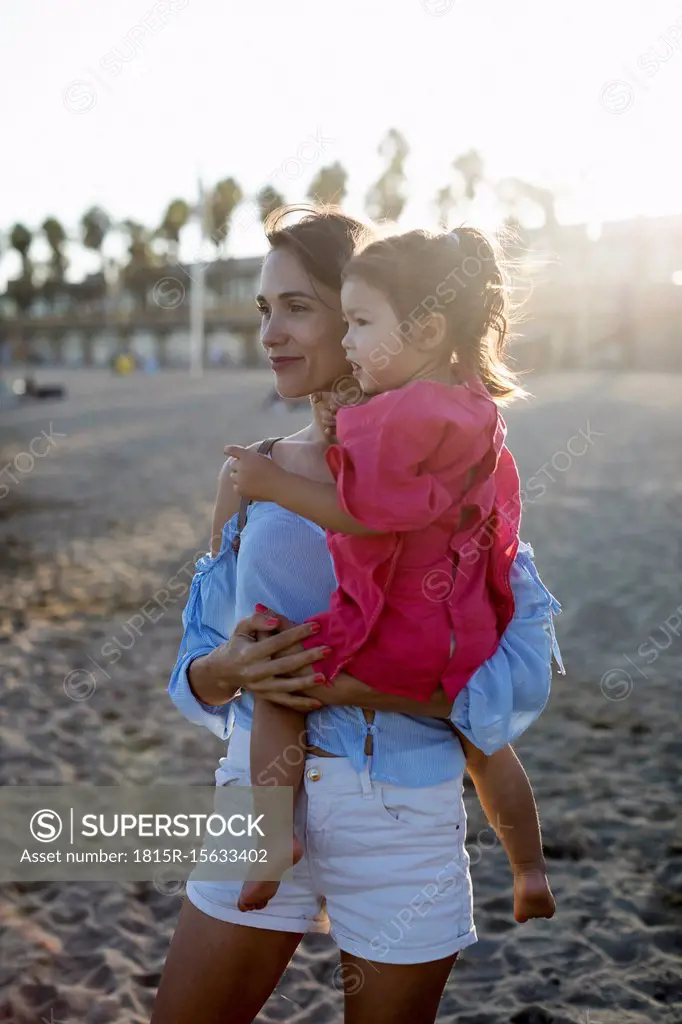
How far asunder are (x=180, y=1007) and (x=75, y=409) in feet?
99.9

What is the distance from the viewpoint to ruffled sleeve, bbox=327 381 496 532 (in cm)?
185

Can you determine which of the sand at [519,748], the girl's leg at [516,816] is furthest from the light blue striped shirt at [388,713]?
the sand at [519,748]

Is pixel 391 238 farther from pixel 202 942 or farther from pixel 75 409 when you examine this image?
pixel 75 409

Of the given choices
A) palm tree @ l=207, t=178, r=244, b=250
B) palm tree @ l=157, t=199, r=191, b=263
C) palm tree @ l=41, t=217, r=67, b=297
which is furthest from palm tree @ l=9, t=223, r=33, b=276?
palm tree @ l=207, t=178, r=244, b=250

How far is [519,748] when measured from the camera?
5648 millimetres

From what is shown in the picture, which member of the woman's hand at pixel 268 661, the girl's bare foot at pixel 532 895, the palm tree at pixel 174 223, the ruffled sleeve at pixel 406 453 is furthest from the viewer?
the palm tree at pixel 174 223

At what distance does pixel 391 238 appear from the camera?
2016 millimetres

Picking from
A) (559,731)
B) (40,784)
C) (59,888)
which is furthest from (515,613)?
(559,731)

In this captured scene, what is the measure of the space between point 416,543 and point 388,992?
32.5 inches

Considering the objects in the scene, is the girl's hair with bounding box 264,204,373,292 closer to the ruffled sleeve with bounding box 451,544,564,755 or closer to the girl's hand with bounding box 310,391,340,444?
the girl's hand with bounding box 310,391,340,444

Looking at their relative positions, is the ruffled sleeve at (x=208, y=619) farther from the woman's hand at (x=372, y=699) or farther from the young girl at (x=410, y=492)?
the woman's hand at (x=372, y=699)

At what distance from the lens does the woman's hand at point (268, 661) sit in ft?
6.47

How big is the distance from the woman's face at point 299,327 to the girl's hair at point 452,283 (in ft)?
0.64

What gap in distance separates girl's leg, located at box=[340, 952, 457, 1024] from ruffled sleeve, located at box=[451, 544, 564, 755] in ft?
1.42
